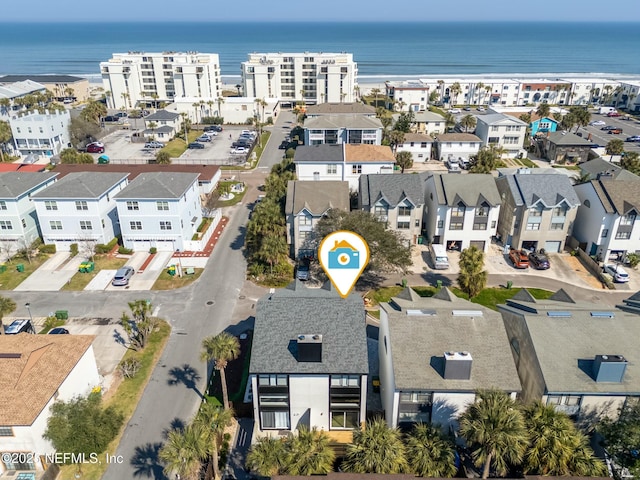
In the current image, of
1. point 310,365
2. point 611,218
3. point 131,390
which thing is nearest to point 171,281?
point 131,390

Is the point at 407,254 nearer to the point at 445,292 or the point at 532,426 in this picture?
the point at 445,292

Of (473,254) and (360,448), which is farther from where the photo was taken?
(473,254)

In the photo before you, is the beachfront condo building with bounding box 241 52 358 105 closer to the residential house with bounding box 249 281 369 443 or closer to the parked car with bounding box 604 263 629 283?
the parked car with bounding box 604 263 629 283

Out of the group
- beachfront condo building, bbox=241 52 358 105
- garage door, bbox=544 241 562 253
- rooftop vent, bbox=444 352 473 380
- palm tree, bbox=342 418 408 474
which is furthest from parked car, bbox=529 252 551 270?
beachfront condo building, bbox=241 52 358 105

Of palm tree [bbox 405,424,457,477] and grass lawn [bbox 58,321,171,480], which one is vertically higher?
palm tree [bbox 405,424,457,477]

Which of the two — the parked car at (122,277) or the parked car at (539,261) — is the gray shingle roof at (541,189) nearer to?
the parked car at (539,261)

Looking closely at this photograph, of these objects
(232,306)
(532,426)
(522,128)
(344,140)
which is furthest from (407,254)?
(522,128)
